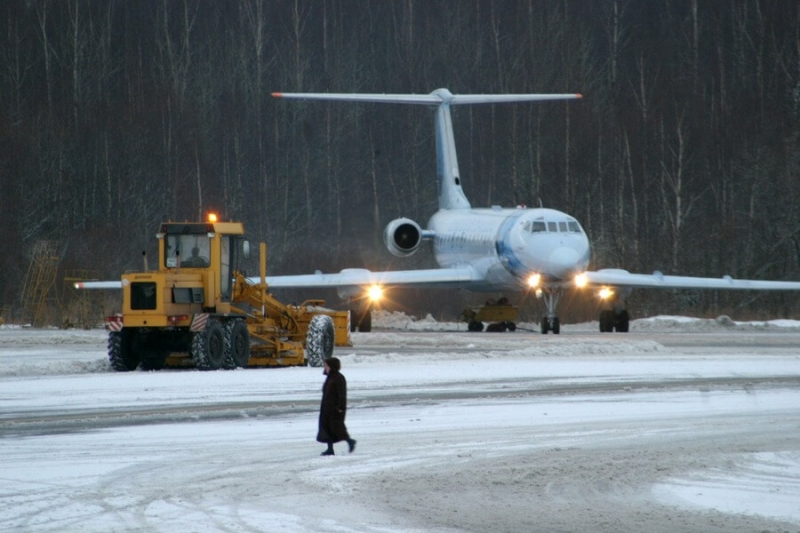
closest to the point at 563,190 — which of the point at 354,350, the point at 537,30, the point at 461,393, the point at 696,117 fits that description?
the point at 696,117

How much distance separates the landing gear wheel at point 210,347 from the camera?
18.7 metres

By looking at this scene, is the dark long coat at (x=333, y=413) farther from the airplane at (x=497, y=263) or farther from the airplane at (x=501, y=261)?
the airplane at (x=501, y=261)

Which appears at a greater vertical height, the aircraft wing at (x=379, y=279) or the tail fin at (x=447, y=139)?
the tail fin at (x=447, y=139)

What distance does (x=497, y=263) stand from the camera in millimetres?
32344

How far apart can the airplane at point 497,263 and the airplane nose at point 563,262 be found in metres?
0.02

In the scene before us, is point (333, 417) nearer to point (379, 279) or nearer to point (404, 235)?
point (379, 279)

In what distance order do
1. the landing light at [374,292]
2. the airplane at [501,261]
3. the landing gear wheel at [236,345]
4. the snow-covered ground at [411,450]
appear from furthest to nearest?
the landing light at [374,292], the airplane at [501,261], the landing gear wheel at [236,345], the snow-covered ground at [411,450]

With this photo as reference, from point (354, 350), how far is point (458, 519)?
1666 cm

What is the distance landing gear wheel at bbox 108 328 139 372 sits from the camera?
19.4 metres

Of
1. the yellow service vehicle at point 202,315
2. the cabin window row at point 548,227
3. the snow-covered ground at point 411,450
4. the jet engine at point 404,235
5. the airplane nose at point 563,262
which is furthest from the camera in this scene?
the jet engine at point 404,235

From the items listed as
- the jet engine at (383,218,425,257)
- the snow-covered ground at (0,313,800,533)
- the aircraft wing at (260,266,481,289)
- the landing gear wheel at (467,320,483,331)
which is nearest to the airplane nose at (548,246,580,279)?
the aircraft wing at (260,266,481,289)

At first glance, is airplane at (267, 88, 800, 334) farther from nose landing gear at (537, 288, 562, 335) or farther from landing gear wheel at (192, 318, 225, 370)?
landing gear wheel at (192, 318, 225, 370)

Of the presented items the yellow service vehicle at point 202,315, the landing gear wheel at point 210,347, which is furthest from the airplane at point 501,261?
the landing gear wheel at point 210,347

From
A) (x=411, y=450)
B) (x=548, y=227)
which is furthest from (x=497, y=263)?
(x=411, y=450)
